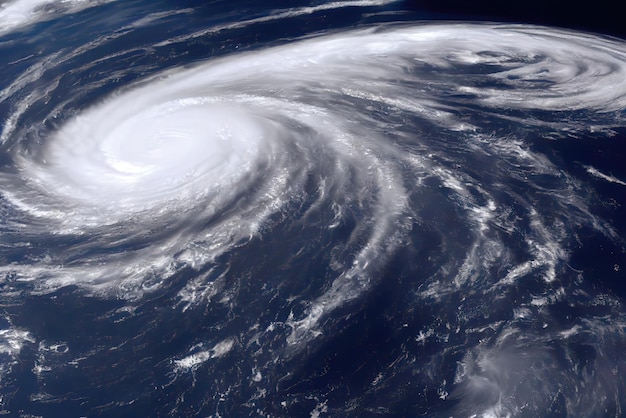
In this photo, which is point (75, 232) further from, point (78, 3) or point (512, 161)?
point (78, 3)

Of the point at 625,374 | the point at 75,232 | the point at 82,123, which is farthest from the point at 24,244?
the point at 625,374

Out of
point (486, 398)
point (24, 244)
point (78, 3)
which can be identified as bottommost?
point (486, 398)

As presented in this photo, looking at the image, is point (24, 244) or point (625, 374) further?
point (24, 244)

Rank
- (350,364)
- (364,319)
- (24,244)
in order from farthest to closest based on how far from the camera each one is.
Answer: (24,244) < (364,319) < (350,364)

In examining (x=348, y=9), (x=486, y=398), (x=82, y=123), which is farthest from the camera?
(x=348, y=9)

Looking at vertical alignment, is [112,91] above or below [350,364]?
above

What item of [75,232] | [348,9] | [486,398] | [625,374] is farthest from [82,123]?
[625,374]
